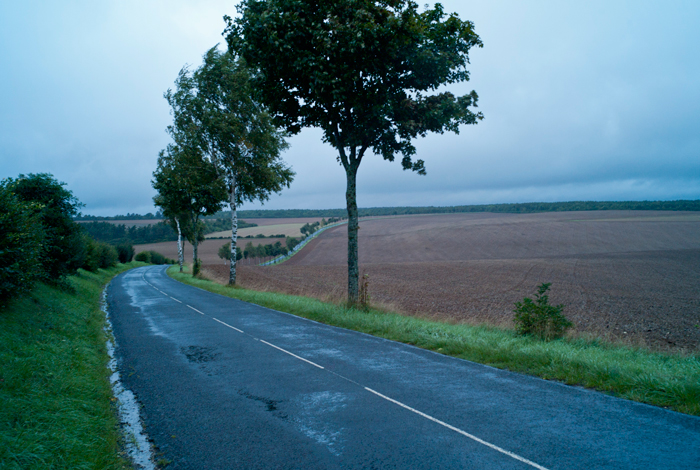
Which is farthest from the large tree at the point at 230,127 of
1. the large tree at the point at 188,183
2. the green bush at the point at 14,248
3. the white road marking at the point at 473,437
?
the white road marking at the point at 473,437

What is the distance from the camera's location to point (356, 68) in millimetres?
13086

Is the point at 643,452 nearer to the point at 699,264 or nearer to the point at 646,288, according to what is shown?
the point at 646,288

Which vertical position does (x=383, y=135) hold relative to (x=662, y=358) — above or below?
above

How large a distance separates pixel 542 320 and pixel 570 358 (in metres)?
2.98

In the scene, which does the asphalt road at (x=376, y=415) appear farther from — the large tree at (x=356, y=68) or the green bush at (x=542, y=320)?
the large tree at (x=356, y=68)

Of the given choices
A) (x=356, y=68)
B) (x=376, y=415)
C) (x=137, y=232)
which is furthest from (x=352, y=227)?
(x=137, y=232)

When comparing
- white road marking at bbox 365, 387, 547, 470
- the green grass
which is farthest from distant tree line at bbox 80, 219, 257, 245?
white road marking at bbox 365, 387, 547, 470

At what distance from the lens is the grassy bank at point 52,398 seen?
4199 mm

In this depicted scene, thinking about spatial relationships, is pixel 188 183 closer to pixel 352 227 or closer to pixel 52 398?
pixel 352 227

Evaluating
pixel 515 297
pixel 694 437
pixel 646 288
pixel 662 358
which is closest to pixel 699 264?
pixel 646 288

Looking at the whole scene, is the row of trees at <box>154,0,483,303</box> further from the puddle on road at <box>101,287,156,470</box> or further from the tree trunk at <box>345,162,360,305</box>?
the puddle on road at <box>101,287,156,470</box>

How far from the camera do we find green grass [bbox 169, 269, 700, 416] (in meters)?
6.00

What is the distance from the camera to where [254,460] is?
438 cm

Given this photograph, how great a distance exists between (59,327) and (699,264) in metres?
45.6
